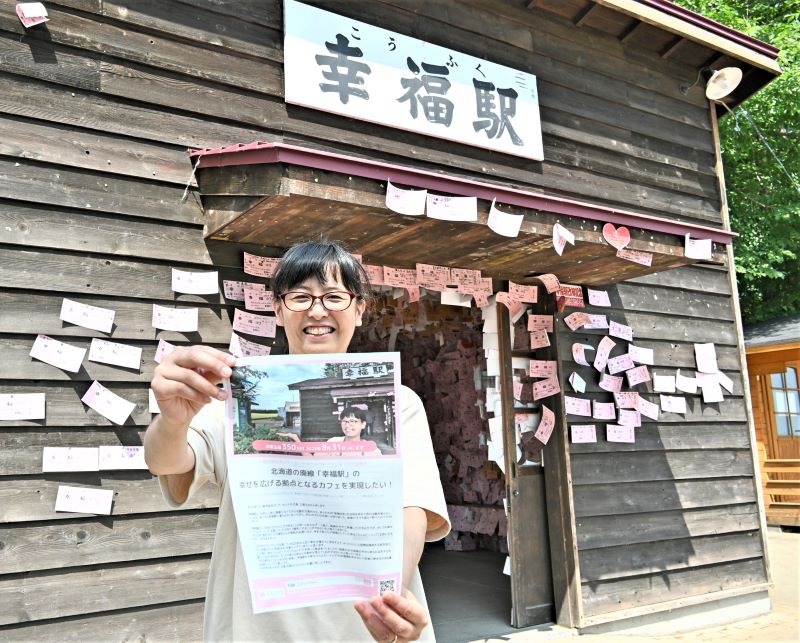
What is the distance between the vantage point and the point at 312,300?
1.39m

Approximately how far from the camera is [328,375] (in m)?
1.19

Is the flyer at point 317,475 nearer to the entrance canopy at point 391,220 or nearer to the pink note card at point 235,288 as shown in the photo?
the entrance canopy at point 391,220

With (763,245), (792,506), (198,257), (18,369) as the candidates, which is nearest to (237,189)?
(198,257)

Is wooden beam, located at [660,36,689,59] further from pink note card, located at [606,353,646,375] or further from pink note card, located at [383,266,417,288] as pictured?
pink note card, located at [383,266,417,288]

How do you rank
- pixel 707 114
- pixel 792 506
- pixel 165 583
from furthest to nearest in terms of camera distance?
pixel 792 506 → pixel 707 114 → pixel 165 583

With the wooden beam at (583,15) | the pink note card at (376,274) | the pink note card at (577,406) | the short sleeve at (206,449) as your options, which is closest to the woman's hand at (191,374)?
the short sleeve at (206,449)

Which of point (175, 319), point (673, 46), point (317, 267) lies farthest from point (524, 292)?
point (317, 267)

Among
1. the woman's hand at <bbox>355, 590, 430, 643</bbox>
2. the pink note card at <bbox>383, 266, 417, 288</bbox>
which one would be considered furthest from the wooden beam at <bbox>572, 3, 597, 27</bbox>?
the woman's hand at <bbox>355, 590, 430, 643</bbox>

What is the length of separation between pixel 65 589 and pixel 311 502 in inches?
97.3

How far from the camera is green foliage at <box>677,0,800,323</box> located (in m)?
11.6

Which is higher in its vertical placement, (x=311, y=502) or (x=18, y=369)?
(x=18, y=369)

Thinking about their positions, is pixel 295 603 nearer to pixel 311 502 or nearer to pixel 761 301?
pixel 311 502

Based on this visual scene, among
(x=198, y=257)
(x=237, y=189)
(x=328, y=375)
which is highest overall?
(x=237, y=189)

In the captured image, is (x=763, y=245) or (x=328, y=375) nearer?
(x=328, y=375)
